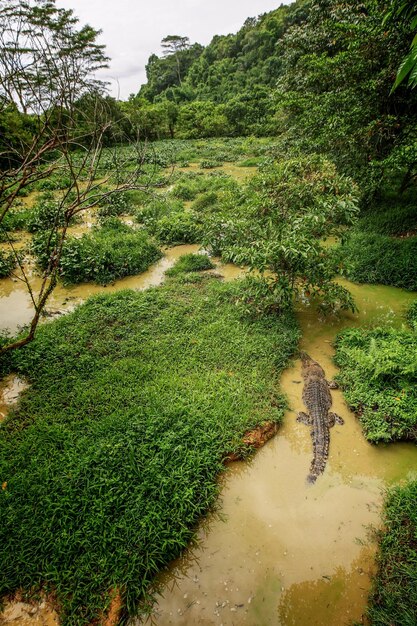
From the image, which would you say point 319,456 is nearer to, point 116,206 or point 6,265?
point 6,265

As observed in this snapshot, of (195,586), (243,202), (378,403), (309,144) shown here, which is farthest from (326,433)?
(309,144)

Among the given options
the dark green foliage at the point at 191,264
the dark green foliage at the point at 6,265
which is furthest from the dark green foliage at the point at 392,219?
the dark green foliage at the point at 6,265

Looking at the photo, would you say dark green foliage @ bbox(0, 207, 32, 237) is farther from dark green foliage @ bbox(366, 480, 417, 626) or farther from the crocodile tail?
dark green foliage @ bbox(366, 480, 417, 626)

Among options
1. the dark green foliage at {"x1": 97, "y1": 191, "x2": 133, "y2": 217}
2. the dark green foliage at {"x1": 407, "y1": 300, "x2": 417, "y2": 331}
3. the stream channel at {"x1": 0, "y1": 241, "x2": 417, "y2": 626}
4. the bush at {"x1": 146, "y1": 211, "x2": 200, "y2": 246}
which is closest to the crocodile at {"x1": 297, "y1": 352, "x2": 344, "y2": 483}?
the stream channel at {"x1": 0, "y1": 241, "x2": 417, "y2": 626}

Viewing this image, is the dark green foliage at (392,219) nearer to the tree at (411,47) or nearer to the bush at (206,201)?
the bush at (206,201)

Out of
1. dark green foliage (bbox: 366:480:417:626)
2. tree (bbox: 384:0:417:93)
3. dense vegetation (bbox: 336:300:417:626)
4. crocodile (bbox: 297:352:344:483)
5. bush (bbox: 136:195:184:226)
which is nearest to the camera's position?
tree (bbox: 384:0:417:93)

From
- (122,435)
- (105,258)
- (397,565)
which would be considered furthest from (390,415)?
(105,258)
